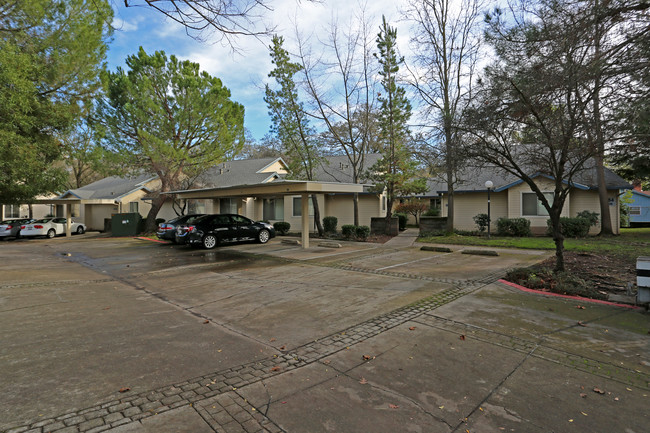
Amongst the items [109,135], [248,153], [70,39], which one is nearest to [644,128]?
[70,39]

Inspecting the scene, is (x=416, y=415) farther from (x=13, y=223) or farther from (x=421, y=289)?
(x=13, y=223)

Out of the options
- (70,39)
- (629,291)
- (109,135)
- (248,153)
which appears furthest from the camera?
(248,153)

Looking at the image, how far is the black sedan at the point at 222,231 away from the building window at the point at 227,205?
8.24m

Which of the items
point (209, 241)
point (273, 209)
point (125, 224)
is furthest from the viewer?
point (273, 209)

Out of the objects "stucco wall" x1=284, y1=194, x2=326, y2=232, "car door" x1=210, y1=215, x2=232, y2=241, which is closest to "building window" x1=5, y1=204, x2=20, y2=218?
"stucco wall" x1=284, y1=194, x2=326, y2=232

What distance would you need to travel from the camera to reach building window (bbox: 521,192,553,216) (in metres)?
18.9

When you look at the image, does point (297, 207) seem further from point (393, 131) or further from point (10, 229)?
point (10, 229)

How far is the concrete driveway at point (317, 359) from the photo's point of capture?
276 centimetres

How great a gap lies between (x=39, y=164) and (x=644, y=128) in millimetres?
20988

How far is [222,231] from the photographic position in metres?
14.9

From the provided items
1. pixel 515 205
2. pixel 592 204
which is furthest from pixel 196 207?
pixel 592 204

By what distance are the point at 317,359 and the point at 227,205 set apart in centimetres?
2193

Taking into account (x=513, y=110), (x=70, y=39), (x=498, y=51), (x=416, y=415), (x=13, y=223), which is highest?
(x=70, y=39)

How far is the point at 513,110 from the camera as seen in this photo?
7602 millimetres
